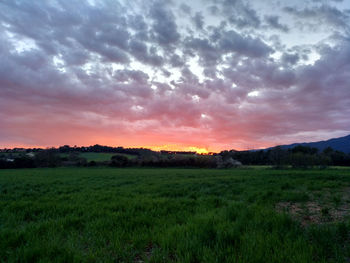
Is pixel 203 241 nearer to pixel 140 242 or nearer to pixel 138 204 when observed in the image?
pixel 140 242

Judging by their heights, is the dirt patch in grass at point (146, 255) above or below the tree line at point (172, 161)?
above

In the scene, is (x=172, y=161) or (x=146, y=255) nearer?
(x=146, y=255)

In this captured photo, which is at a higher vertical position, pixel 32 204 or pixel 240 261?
pixel 240 261

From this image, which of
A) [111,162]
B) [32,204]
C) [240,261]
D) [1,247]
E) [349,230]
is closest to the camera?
[240,261]

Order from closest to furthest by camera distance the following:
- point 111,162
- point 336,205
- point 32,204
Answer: point 336,205 → point 32,204 → point 111,162

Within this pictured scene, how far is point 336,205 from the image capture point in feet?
21.0

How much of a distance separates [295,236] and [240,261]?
1690 mm

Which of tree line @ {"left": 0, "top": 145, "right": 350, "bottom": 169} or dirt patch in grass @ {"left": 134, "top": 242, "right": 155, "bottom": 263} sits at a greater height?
dirt patch in grass @ {"left": 134, "top": 242, "right": 155, "bottom": 263}

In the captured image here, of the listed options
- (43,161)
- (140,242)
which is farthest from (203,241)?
(43,161)

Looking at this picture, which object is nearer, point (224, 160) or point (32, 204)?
point (32, 204)

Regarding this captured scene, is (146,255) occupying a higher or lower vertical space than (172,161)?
higher

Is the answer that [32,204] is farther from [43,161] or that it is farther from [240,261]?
[43,161]

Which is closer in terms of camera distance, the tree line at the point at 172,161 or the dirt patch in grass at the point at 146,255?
the dirt patch in grass at the point at 146,255

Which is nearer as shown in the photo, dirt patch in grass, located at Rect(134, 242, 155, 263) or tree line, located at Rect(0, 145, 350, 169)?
dirt patch in grass, located at Rect(134, 242, 155, 263)
